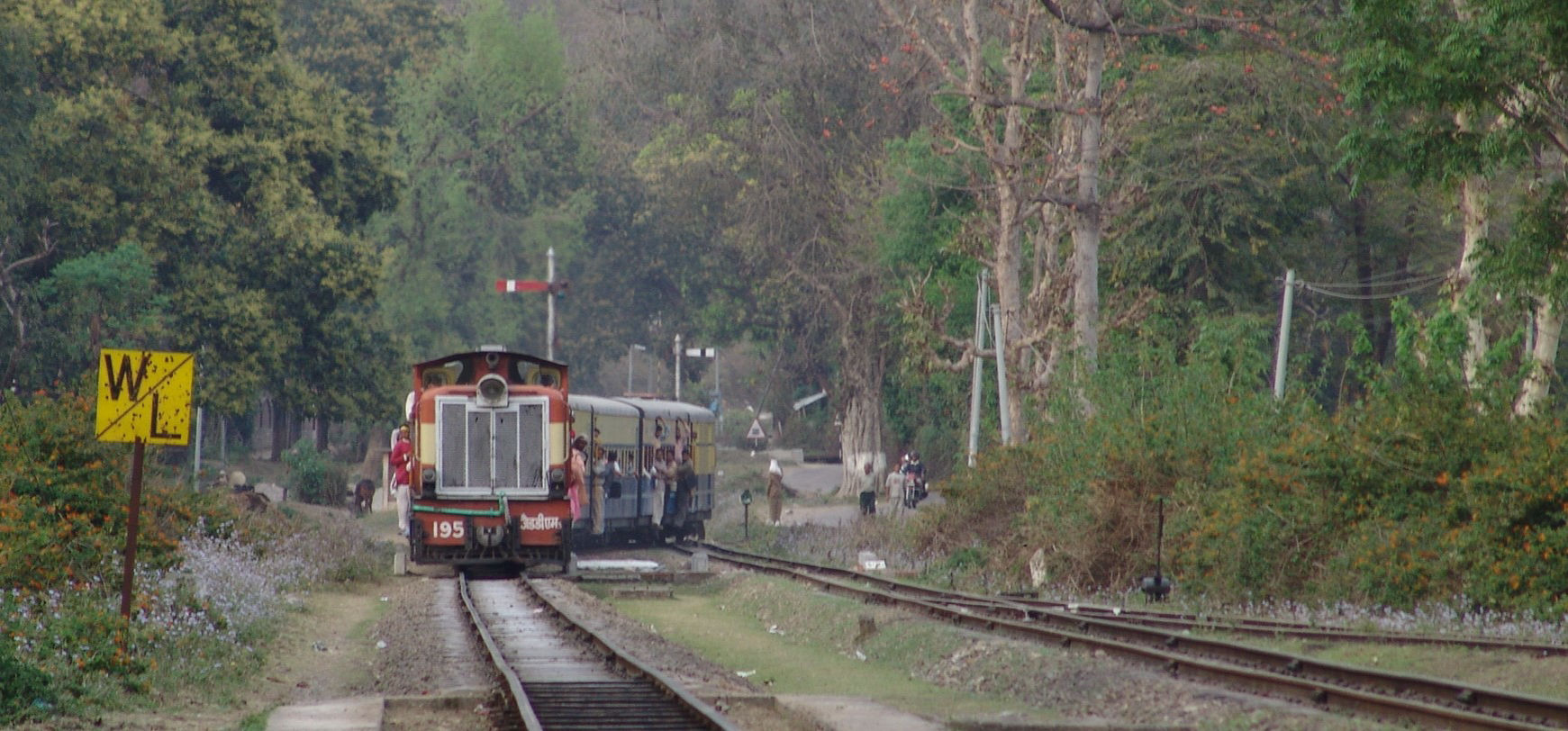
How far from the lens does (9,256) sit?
42.6 m

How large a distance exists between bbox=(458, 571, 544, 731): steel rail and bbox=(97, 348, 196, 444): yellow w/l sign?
10.9ft

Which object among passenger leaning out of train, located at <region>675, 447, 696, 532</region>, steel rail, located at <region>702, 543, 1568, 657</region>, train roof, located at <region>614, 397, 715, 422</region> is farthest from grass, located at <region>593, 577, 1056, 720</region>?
passenger leaning out of train, located at <region>675, 447, 696, 532</region>

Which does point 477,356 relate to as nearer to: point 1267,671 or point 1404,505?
point 1404,505

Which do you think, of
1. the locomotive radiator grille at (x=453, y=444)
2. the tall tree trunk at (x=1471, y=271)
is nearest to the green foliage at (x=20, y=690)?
the locomotive radiator grille at (x=453, y=444)

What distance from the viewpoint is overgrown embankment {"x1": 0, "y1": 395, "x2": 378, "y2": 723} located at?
13.9 m

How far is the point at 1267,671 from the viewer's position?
1516 cm

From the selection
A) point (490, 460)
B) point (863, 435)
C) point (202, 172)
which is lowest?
point (490, 460)

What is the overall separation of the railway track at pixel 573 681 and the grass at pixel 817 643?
135cm

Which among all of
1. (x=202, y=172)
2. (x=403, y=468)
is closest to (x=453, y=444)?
(x=403, y=468)

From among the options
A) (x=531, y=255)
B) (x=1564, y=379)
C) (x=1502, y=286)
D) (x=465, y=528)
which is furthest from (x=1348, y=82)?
(x=531, y=255)

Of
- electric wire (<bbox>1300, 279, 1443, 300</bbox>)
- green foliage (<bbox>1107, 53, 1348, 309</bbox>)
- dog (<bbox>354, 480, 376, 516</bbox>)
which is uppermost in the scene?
green foliage (<bbox>1107, 53, 1348, 309</bbox>)

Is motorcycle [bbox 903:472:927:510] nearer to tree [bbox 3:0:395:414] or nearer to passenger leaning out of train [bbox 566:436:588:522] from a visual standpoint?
tree [bbox 3:0:395:414]

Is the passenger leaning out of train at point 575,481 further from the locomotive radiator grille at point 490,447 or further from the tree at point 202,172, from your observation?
the tree at point 202,172

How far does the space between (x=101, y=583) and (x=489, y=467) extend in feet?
28.2
